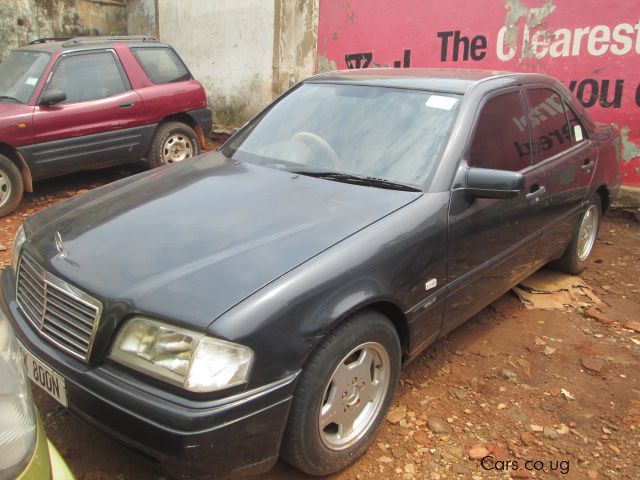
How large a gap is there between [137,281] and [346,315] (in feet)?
2.68

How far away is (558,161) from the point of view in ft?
12.1

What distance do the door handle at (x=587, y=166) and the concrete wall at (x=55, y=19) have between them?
36.3ft

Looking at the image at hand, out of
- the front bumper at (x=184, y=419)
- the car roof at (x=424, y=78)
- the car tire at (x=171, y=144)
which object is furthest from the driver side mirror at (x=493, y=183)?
the car tire at (x=171, y=144)

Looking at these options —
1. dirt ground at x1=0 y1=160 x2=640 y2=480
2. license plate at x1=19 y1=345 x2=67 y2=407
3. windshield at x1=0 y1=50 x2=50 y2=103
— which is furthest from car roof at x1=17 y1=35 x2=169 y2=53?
license plate at x1=19 y1=345 x2=67 y2=407

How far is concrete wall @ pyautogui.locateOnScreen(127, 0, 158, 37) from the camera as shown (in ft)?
36.8

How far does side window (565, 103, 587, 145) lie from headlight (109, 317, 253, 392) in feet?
10.4

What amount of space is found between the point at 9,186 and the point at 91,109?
4.08 ft

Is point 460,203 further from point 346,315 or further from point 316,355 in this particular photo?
point 316,355

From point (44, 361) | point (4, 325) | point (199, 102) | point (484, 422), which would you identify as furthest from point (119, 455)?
A: point (199, 102)

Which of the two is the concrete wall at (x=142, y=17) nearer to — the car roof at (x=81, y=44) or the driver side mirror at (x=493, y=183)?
the car roof at (x=81, y=44)

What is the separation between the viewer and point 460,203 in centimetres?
279

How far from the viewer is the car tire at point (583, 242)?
4.29 meters

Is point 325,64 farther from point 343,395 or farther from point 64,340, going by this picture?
point 64,340

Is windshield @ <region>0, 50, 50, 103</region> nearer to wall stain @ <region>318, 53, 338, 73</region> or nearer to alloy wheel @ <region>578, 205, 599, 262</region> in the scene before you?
wall stain @ <region>318, 53, 338, 73</region>
